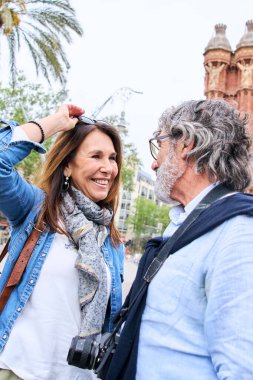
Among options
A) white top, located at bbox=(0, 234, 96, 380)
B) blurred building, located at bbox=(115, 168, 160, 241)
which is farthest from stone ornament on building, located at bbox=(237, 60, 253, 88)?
blurred building, located at bbox=(115, 168, 160, 241)

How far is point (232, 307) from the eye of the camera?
1262 mm

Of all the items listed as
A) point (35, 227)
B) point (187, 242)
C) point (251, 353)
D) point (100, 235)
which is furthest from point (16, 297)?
point (251, 353)

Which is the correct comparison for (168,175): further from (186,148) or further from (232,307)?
(232,307)

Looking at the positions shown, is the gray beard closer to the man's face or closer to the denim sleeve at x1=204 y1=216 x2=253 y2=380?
the man's face

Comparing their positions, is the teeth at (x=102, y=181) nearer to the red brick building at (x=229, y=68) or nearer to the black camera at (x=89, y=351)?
the black camera at (x=89, y=351)

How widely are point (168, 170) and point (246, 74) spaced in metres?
28.2

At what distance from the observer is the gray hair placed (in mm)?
1689

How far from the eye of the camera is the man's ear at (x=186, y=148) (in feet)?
5.76

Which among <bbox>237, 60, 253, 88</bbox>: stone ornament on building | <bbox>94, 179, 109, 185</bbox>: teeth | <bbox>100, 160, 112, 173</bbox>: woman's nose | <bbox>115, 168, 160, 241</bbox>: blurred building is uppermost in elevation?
<bbox>237, 60, 253, 88</bbox>: stone ornament on building

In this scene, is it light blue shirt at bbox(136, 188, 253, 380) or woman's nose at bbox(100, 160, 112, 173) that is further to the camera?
woman's nose at bbox(100, 160, 112, 173)

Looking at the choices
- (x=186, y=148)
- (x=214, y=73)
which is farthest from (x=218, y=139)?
(x=214, y=73)

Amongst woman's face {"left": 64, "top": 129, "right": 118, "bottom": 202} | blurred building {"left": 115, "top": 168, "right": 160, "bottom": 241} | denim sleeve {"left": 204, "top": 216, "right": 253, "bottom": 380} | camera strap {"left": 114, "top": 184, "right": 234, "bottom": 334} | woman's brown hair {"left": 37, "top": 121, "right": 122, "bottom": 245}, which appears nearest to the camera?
denim sleeve {"left": 204, "top": 216, "right": 253, "bottom": 380}

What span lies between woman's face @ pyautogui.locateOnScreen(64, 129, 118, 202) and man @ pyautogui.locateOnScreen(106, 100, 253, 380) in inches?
23.2

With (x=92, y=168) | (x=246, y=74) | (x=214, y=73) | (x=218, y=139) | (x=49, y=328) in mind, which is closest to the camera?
(x=218, y=139)
